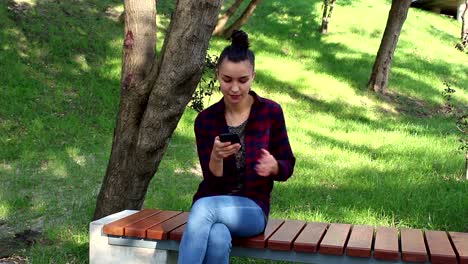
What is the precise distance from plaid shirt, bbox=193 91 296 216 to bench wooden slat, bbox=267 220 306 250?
0.57 ft

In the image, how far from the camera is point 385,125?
11.8m

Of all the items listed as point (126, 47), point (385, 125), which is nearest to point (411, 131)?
point (385, 125)

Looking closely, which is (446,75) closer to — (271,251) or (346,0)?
(346,0)

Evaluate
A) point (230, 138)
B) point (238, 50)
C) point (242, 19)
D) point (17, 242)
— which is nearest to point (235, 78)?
point (238, 50)

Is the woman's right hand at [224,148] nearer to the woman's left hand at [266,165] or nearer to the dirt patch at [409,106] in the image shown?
the woman's left hand at [266,165]

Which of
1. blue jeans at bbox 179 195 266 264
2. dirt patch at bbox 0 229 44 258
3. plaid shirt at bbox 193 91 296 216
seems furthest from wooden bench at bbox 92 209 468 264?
dirt patch at bbox 0 229 44 258

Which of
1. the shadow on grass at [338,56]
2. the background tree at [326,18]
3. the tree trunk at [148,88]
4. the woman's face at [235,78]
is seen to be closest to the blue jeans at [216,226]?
the woman's face at [235,78]

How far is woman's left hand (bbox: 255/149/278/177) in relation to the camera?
3484mm

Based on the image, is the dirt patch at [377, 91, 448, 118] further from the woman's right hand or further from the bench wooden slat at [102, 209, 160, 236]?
the woman's right hand

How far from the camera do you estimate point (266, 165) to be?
3.48 metres

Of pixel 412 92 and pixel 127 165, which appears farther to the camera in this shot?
pixel 412 92

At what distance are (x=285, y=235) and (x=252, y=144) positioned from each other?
0.59m

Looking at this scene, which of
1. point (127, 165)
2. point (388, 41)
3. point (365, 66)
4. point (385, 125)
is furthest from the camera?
point (365, 66)

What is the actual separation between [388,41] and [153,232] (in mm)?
11220
